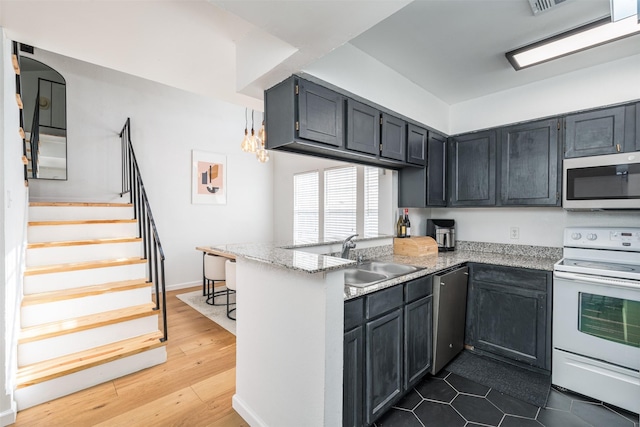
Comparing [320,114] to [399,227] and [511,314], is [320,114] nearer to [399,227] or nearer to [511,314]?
[399,227]

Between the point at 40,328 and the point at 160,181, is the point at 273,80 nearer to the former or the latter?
the point at 40,328

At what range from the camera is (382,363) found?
5.58 ft

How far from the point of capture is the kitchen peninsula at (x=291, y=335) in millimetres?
1348

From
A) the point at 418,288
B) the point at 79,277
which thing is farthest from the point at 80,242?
the point at 418,288

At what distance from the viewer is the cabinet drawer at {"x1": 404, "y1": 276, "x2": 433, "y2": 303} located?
1.90 meters

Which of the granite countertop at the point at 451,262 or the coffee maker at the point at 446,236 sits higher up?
the coffee maker at the point at 446,236

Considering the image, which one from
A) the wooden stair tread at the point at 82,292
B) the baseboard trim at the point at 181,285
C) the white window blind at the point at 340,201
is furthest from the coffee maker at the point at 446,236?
the baseboard trim at the point at 181,285

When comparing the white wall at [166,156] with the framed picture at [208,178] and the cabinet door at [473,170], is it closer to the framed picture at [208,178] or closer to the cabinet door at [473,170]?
the framed picture at [208,178]

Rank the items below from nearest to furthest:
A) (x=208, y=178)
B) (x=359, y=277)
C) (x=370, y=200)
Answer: (x=359, y=277)
(x=370, y=200)
(x=208, y=178)

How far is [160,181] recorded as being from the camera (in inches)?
180

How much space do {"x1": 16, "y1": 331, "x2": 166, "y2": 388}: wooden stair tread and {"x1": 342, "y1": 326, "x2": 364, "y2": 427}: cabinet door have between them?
1.77 metres

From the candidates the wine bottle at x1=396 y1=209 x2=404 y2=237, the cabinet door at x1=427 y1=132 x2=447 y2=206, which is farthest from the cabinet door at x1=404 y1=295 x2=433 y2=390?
the cabinet door at x1=427 y1=132 x2=447 y2=206

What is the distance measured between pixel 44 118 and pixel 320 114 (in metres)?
3.94

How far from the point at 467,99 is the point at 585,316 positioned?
2305 mm
